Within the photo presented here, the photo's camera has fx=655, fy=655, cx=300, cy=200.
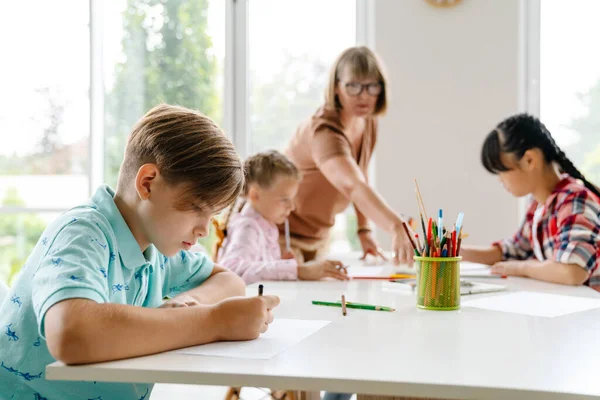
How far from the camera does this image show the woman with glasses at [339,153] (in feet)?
7.44

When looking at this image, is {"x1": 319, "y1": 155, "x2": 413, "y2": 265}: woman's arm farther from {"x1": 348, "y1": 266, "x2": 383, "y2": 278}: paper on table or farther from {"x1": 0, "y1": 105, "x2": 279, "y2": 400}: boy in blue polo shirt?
{"x1": 0, "y1": 105, "x2": 279, "y2": 400}: boy in blue polo shirt

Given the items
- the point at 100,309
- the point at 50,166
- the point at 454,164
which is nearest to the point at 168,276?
the point at 100,309

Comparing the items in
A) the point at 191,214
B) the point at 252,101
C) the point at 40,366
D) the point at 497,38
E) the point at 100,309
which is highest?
the point at 497,38

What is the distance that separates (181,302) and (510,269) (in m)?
1.15

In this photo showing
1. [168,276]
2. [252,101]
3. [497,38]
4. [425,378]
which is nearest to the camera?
[425,378]

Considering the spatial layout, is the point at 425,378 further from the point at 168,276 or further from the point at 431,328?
the point at 168,276

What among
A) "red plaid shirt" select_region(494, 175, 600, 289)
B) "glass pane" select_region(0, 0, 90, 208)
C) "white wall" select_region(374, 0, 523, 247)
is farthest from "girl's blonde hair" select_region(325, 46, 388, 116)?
"glass pane" select_region(0, 0, 90, 208)

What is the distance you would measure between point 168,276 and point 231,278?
0.43 ft

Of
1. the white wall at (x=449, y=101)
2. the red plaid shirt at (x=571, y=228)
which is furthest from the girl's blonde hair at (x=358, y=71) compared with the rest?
the white wall at (x=449, y=101)

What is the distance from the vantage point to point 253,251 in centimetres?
199

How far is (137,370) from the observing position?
806 millimetres

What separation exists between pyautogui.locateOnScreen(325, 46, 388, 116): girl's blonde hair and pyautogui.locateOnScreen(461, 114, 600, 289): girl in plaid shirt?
46 centimetres

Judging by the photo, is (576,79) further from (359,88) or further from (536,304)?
(536,304)

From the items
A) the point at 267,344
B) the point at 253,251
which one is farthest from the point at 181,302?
the point at 253,251
